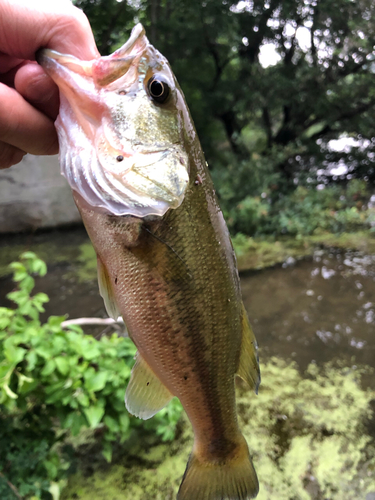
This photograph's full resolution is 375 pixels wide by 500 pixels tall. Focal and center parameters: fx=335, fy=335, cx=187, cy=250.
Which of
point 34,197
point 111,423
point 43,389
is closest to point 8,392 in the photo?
point 43,389

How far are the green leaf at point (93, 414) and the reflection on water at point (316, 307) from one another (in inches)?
74.3

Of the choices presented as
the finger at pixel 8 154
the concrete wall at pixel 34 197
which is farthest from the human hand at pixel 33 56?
the concrete wall at pixel 34 197

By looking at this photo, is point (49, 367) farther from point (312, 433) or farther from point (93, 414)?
point (312, 433)

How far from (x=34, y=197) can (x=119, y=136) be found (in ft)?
20.1

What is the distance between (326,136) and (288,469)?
765 cm

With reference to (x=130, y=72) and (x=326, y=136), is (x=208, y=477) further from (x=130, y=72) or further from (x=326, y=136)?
(x=326, y=136)

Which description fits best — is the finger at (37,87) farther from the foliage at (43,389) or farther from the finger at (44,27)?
the foliage at (43,389)

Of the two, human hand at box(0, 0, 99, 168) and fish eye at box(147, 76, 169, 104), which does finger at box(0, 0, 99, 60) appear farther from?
fish eye at box(147, 76, 169, 104)

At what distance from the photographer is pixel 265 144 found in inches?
333

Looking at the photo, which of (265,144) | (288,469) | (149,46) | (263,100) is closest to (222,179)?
(263,100)

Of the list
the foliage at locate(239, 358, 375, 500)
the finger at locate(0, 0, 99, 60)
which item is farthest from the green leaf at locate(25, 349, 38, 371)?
the foliage at locate(239, 358, 375, 500)

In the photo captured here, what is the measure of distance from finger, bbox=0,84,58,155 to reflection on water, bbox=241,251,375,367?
2637mm

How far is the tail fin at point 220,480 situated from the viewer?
99 centimetres

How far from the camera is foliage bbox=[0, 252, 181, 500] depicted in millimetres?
1380
